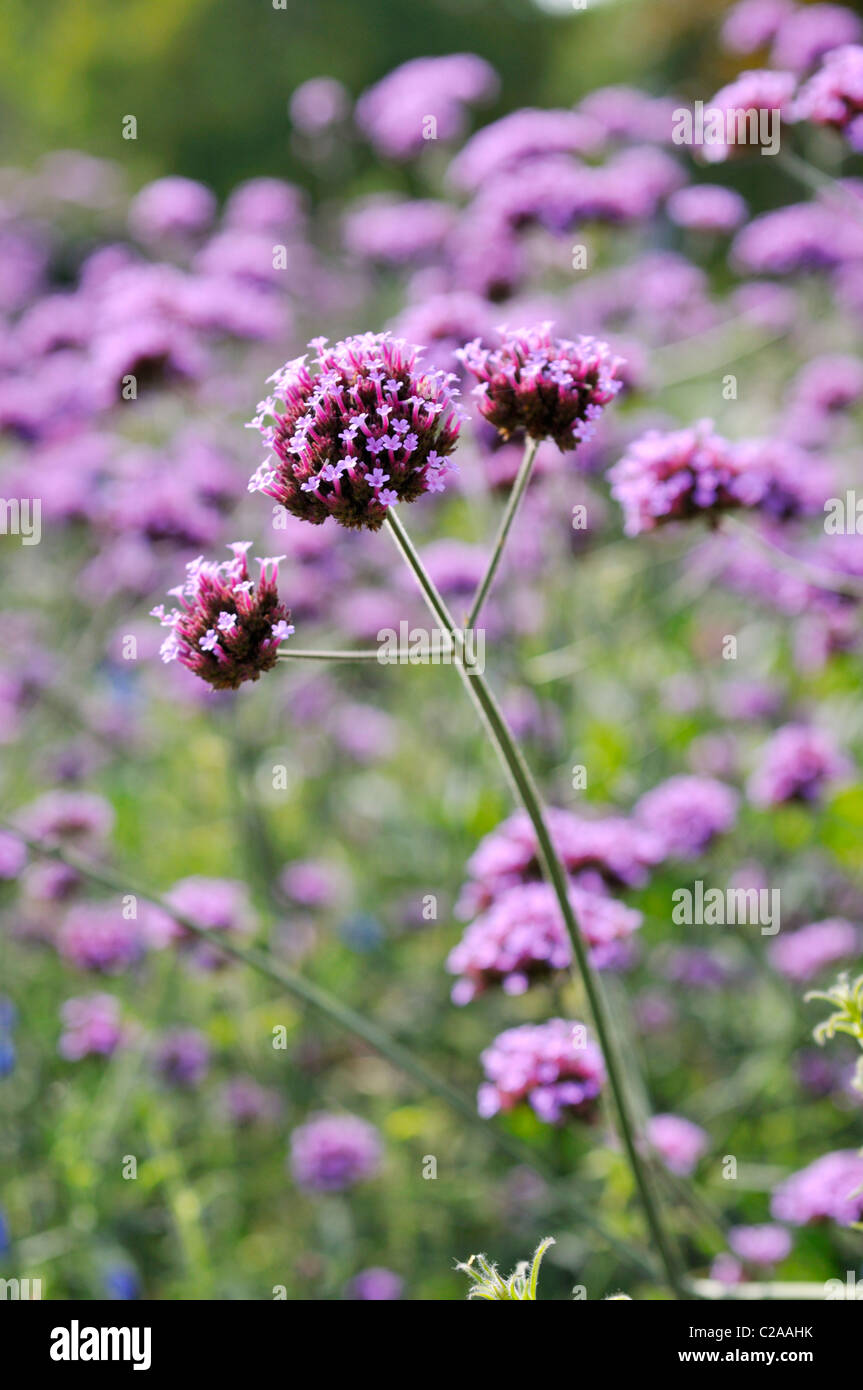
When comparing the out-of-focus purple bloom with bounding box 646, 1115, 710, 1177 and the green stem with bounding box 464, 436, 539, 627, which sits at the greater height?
the green stem with bounding box 464, 436, 539, 627

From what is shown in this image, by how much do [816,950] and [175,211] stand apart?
3.68 m

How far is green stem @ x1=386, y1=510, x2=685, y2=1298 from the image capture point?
1366 mm

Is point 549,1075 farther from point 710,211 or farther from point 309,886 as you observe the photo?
point 710,211

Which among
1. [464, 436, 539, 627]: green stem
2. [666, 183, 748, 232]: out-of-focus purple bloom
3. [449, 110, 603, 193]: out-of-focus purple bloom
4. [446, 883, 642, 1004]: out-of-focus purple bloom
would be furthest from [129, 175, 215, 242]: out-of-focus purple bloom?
[464, 436, 539, 627]: green stem

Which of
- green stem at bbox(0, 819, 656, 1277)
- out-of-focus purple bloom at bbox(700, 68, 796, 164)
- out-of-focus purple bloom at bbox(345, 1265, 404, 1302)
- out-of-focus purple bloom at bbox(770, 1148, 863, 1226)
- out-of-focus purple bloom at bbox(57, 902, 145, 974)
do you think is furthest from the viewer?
out-of-focus purple bloom at bbox(57, 902, 145, 974)

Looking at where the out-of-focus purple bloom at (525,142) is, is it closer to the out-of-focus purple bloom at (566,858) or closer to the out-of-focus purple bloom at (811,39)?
the out-of-focus purple bloom at (811,39)

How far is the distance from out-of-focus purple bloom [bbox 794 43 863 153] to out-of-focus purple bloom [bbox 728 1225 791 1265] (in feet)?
7.16

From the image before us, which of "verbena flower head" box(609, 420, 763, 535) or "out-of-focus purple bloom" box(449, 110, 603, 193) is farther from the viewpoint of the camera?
"out-of-focus purple bloom" box(449, 110, 603, 193)

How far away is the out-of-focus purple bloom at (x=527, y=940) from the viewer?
2.01m

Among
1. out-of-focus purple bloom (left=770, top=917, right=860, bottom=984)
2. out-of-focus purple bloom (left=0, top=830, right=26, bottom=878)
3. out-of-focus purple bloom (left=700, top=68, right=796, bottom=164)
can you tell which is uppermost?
out-of-focus purple bloom (left=700, top=68, right=796, bottom=164)

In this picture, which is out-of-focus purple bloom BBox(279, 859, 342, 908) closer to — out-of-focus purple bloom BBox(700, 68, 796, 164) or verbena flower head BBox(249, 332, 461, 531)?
out-of-focus purple bloom BBox(700, 68, 796, 164)

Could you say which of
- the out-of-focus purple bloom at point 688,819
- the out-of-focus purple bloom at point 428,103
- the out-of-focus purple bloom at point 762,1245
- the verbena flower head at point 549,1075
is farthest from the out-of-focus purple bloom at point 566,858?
the out-of-focus purple bloom at point 428,103
